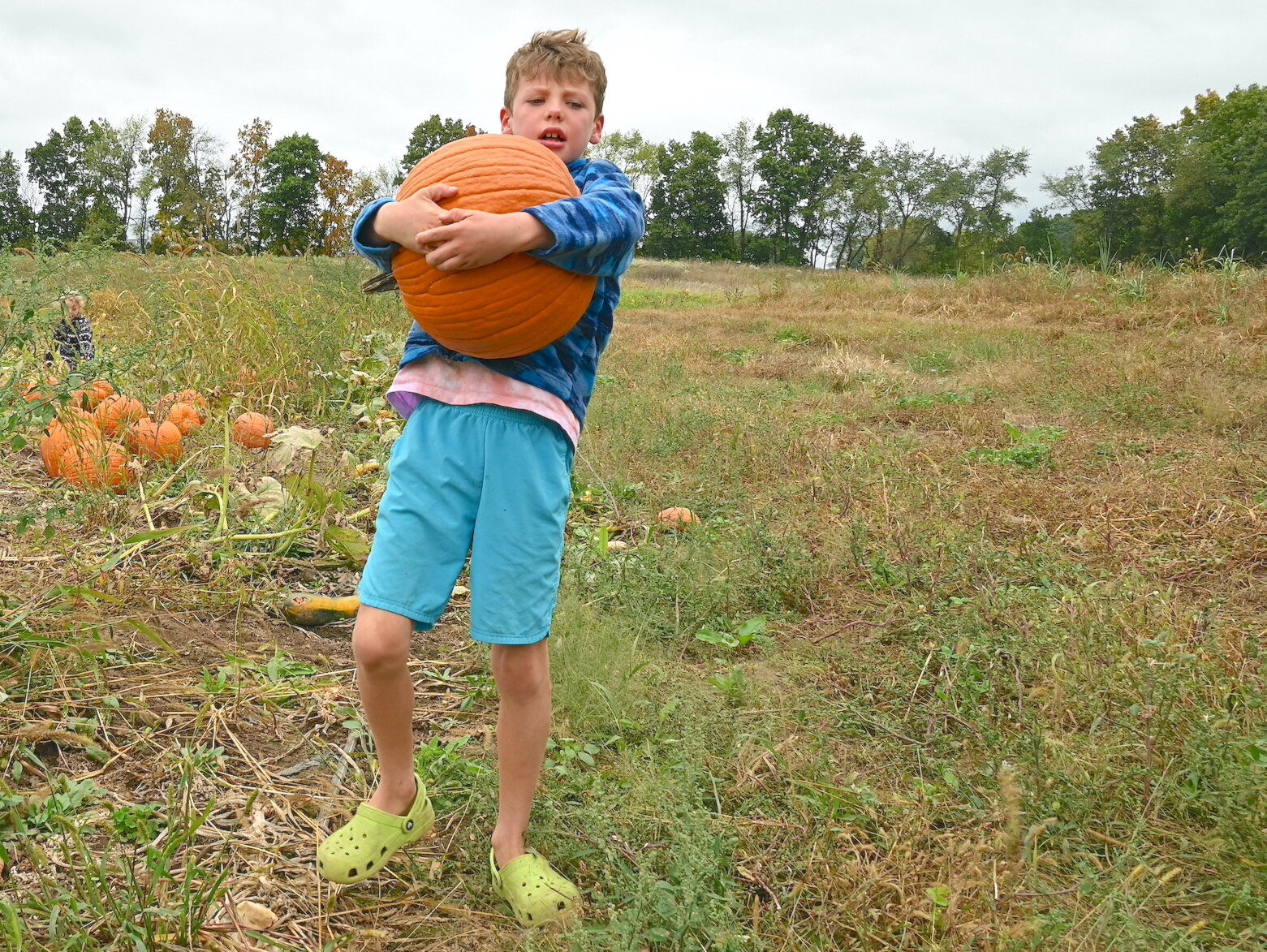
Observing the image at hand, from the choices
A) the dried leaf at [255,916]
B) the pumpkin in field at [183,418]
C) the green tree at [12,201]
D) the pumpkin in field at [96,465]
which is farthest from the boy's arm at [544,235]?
the green tree at [12,201]

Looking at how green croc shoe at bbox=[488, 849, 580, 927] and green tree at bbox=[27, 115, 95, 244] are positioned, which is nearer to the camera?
green croc shoe at bbox=[488, 849, 580, 927]

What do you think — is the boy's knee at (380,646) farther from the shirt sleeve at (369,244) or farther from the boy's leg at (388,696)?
the shirt sleeve at (369,244)

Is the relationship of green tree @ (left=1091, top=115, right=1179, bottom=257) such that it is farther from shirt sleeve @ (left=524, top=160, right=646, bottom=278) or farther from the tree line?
shirt sleeve @ (left=524, top=160, right=646, bottom=278)

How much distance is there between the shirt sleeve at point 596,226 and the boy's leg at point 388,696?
2.53 feet

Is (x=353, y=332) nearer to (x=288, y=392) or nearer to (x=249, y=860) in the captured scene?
(x=288, y=392)

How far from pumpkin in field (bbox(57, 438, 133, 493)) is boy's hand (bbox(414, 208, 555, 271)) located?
2.18 m

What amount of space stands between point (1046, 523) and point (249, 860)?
3257 mm

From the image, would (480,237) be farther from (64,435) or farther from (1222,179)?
(1222,179)

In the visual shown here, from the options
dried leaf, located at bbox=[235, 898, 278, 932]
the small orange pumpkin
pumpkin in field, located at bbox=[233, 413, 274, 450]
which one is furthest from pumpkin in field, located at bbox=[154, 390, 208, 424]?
dried leaf, located at bbox=[235, 898, 278, 932]

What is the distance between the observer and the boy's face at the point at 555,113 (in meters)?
2.00

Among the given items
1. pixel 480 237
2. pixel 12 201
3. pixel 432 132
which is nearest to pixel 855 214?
pixel 432 132

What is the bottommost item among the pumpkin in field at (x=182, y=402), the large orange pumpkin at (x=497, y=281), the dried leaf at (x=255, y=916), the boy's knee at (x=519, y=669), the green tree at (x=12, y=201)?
the dried leaf at (x=255, y=916)

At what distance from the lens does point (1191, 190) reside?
142 feet

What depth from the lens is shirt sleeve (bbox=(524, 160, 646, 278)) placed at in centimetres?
174
